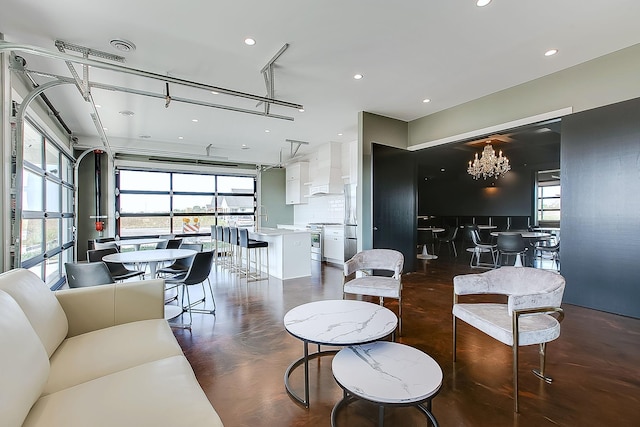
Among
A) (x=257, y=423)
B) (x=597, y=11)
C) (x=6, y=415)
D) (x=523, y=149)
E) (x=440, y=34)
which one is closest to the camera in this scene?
(x=6, y=415)

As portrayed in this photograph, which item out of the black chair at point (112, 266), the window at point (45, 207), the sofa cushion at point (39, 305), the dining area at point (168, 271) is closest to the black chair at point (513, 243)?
the dining area at point (168, 271)

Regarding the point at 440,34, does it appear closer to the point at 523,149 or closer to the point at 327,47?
the point at 327,47

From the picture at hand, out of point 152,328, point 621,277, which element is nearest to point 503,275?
point 621,277

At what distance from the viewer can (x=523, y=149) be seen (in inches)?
274

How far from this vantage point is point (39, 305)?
163cm

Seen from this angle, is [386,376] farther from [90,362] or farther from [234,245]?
[234,245]

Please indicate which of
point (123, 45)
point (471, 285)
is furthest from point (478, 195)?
point (123, 45)

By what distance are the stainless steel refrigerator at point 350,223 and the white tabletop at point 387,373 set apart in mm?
4460

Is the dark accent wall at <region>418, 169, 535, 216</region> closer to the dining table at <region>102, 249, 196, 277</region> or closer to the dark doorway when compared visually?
the dark doorway

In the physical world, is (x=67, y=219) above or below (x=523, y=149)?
below

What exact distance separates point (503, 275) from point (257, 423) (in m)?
2.29

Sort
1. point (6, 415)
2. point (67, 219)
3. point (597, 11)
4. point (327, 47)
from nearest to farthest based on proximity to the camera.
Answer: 1. point (6, 415)
2. point (597, 11)
3. point (327, 47)
4. point (67, 219)

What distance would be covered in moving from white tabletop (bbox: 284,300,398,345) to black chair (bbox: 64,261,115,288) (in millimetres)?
2106

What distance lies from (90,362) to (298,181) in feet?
24.1
